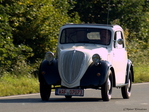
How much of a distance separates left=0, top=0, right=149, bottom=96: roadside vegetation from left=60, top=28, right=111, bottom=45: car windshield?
1284 mm

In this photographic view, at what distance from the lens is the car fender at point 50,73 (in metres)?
13.5

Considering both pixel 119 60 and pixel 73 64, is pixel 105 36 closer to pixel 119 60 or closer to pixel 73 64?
pixel 119 60

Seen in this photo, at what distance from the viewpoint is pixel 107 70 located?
13.4 meters

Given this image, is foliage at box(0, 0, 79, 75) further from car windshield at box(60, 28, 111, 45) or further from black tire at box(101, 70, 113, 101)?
black tire at box(101, 70, 113, 101)

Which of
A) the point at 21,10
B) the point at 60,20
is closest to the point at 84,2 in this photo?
the point at 60,20

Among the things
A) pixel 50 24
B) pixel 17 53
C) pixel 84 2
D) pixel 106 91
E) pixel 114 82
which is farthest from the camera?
pixel 84 2

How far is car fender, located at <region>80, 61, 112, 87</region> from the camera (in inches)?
524

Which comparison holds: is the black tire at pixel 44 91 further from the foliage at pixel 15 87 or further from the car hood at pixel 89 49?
the foliage at pixel 15 87

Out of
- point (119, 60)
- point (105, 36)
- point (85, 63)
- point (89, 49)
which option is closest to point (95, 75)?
point (85, 63)

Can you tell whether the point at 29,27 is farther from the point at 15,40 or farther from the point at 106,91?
the point at 106,91

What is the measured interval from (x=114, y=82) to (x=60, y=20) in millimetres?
10359

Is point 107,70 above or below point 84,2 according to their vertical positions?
below

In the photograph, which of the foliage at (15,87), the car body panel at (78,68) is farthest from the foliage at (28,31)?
the car body panel at (78,68)

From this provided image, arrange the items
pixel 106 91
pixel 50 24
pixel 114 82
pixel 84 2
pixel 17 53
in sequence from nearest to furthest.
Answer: pixel 106 91, pixel 114 82, pixel 17 53, pixel 50 24, pixel 84 2
